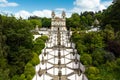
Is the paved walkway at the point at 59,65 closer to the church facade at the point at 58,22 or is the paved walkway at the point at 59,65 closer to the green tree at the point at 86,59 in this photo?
the green tree at the point at 86,59

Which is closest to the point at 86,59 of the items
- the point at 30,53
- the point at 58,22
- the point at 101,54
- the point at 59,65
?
the point at 101,54

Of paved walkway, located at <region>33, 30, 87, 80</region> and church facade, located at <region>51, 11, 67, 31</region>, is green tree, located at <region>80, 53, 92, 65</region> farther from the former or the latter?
church facade, located at <region>51, 11, 67, 31</region>

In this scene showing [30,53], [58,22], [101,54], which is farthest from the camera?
[58,22]

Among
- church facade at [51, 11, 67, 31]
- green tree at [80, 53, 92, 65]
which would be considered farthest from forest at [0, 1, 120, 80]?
church facade at [51, 11, 67, 31]

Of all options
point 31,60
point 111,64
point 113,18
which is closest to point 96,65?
point 111,64

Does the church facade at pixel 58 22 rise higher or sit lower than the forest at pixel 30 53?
higher

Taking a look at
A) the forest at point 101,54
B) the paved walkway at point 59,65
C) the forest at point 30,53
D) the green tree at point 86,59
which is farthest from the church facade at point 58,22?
the green tree at point 86,59

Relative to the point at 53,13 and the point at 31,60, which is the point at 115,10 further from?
the point at 53,13

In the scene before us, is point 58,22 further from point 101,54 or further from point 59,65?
point 101,54
